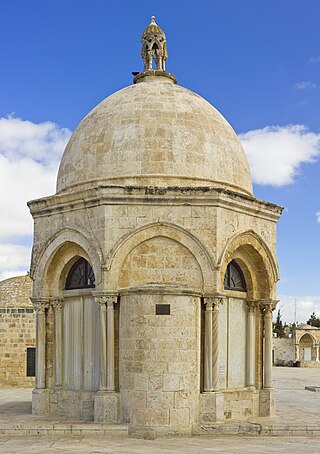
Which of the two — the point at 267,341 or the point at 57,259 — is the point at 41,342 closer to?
the point at 57,259

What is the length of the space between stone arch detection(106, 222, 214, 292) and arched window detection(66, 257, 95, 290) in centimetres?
117

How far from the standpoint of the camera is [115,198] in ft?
42.6

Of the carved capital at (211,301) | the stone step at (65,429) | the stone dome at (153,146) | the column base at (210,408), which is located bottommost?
the stone step at (65,429)

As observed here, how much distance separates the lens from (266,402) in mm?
14383

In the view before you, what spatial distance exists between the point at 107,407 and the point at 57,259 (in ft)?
11.9

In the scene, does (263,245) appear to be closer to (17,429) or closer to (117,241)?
(117,241)

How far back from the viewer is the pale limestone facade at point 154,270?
491 inches

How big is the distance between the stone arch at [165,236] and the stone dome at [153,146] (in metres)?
1.25

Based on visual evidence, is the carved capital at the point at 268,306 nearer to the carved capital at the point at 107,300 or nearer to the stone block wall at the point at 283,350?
the carved capital at the point at 107,300

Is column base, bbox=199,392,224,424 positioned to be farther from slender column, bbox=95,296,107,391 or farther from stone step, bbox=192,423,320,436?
slender column, bbox=95,296,107,391

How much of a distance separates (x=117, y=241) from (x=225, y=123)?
461 cm

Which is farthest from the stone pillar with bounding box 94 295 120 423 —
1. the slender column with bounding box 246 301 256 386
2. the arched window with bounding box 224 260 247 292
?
the slender column with bounding box 246 301 256 386

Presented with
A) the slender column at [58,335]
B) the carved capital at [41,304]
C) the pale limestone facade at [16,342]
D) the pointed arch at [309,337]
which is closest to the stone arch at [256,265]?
the slender column at [58,335]

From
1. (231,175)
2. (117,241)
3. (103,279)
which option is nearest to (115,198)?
(117,241)
